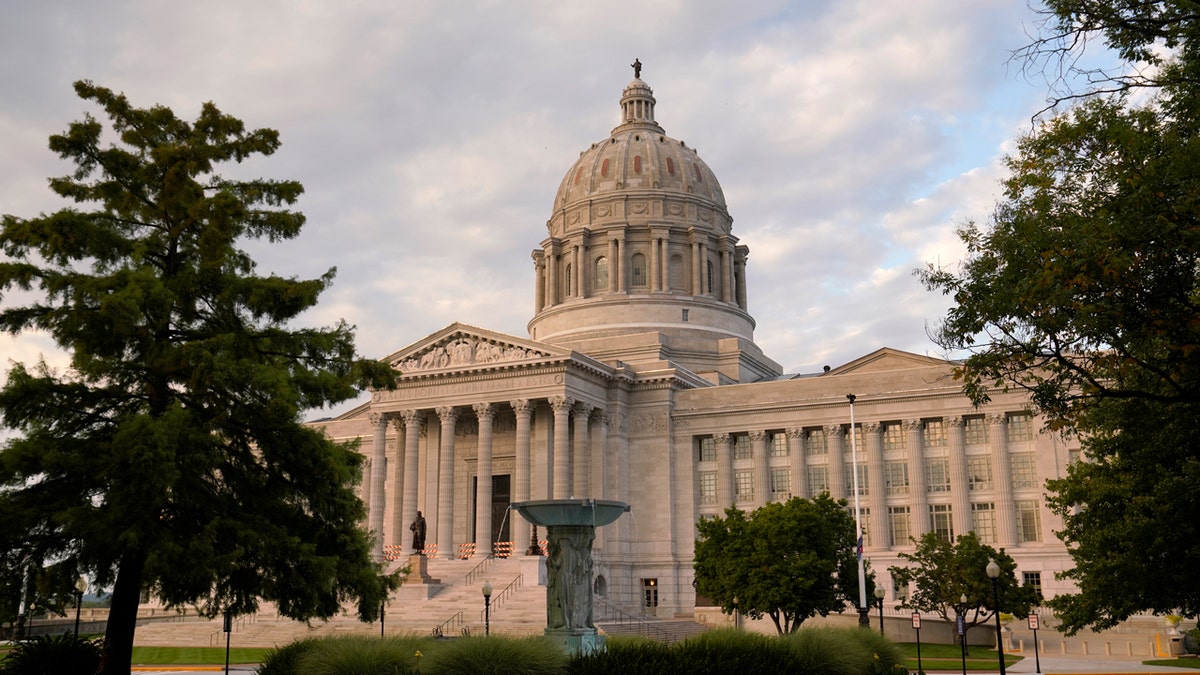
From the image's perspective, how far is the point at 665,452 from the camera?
225 feet

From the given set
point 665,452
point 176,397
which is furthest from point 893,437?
point 176,397

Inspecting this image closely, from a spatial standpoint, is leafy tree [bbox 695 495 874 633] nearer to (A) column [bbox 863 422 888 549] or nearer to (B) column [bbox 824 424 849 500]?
(A) column [bbox 863 422 888 549]

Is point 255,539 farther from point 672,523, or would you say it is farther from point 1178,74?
point 672,523

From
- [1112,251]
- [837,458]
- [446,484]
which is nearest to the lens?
[1112,251]

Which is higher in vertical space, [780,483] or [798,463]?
[798,463]

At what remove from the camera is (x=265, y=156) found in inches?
1109

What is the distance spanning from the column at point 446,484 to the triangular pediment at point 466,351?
9.87ft

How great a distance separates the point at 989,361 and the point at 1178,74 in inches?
225

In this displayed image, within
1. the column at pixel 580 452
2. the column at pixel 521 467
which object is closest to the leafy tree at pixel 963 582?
the column at pixel 580 452

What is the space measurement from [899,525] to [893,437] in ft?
16.8

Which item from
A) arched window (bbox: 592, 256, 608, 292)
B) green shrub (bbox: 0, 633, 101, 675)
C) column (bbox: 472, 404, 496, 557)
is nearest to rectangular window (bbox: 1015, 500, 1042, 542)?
column (bbox: 472, 404, 496, 557)

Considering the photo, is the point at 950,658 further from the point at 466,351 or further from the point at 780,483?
the point at 466,351

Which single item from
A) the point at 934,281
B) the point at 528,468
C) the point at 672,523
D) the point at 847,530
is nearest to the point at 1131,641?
the point at 847,530

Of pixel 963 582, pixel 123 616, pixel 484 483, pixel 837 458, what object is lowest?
pixel 123 616
